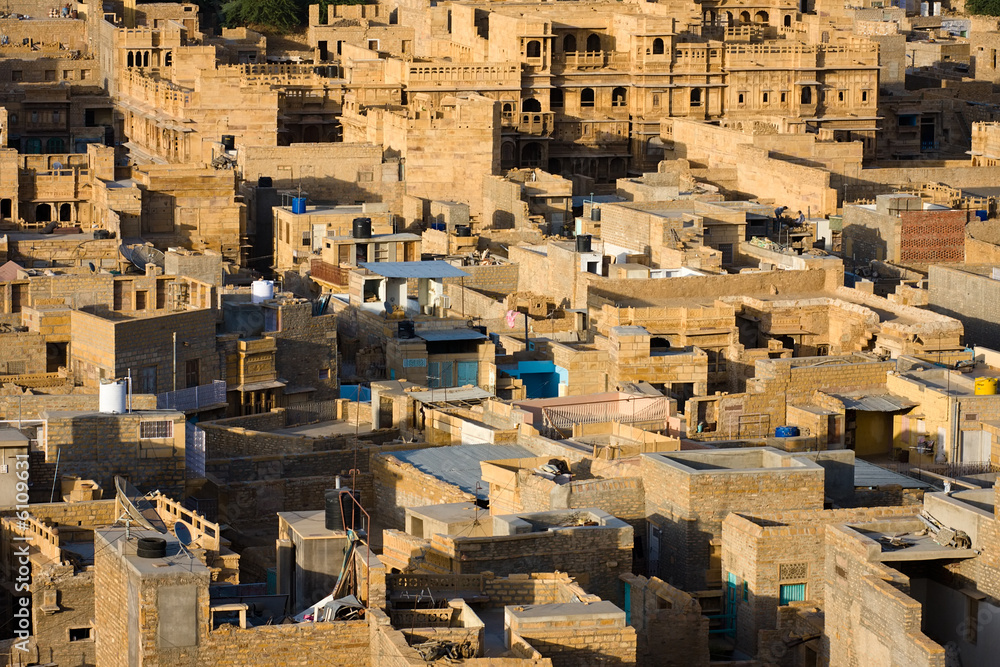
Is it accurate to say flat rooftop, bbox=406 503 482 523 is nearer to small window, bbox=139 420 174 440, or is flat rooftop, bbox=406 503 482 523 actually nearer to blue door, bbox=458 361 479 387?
small window, bbox=139 420 174 440

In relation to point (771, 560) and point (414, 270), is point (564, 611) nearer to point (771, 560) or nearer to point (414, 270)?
point (771, 560)

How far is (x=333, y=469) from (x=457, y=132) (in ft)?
109

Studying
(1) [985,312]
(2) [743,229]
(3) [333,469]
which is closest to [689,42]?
(2) [743,229]

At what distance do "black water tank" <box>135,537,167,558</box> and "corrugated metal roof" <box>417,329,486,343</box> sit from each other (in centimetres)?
2163

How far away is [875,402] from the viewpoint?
135ft

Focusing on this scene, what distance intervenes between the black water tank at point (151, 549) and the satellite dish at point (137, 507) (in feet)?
9.00

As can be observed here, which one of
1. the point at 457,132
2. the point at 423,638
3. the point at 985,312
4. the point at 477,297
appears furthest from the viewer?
the point at 457,132

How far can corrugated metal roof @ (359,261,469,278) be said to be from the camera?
53875mm

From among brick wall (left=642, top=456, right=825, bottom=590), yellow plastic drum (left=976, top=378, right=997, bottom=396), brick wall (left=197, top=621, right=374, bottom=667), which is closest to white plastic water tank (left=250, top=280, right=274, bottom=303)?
yellow plastic drum (left=976, top=378, right=997, bottom=396)

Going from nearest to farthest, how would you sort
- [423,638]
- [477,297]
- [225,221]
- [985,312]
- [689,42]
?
[423,638]
[985,312]
[477,297]
[225,221]
[689,42]

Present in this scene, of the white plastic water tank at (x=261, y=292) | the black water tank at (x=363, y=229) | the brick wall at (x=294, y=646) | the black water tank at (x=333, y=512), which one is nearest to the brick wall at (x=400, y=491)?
the black water tank at (x=333, y=512)

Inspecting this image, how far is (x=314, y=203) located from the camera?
68.6 meters

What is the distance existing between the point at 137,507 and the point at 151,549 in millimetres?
6409

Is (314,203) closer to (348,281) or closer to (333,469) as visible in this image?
(348,281)
